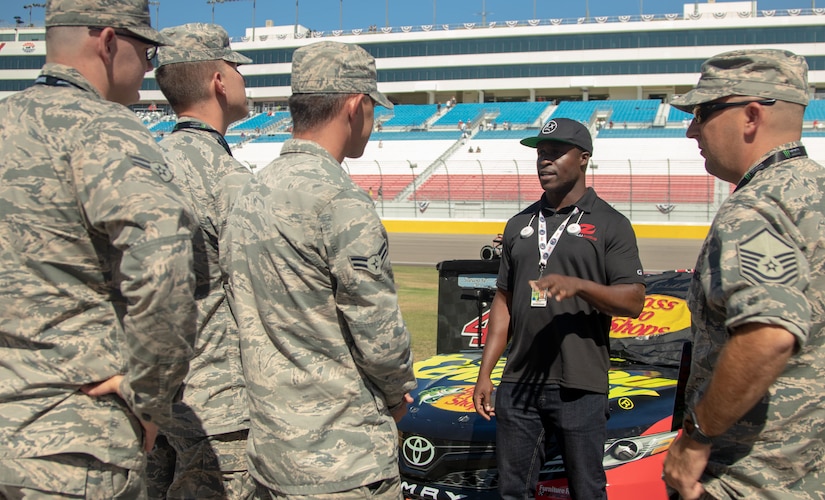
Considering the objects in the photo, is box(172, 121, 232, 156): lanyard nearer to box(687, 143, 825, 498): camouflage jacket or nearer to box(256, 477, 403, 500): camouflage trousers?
box(256, 477, 403, 500): camouflage trousers

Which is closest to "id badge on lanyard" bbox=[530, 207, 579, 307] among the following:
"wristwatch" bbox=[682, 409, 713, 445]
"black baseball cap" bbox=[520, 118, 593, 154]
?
"black baseball cap" bbox=[520, 118, 593, 154]

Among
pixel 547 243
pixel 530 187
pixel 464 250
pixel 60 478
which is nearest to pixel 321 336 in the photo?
pixel 60 478

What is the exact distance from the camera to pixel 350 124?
246cm

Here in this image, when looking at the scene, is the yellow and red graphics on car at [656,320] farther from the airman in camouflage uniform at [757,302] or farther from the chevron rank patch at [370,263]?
the chevron rank patch at [370,263]

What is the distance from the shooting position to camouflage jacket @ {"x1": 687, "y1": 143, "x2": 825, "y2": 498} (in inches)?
77.0

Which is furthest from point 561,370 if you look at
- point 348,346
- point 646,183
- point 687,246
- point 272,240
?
point 646,183

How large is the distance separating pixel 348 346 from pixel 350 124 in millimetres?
728

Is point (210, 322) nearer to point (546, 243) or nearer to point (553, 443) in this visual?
point (546, 243)

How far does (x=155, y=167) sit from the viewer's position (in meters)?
2.03

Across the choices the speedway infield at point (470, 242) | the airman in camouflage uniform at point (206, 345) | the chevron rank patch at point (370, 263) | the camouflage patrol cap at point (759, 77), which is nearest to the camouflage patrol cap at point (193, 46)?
the airman in camouflage uniform at point (206, 345)

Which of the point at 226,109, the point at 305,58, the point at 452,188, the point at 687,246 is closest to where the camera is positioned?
the point at 305,58

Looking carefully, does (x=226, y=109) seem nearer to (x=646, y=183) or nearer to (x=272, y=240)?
(x=272, y=240)

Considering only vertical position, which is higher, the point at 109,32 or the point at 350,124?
the point at 109,32

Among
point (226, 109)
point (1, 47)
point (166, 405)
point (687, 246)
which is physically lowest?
point (687, 246)
